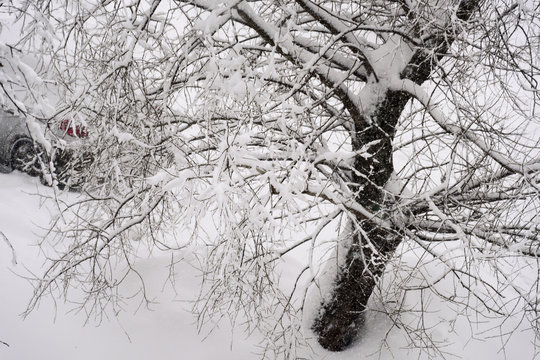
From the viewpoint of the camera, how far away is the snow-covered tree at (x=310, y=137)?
10.1 feet

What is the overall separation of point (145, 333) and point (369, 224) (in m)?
3.06

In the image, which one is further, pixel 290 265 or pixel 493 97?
pixel 290 265

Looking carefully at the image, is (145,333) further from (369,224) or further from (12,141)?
(12,141)

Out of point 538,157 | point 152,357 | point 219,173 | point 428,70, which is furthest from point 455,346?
Answer: point 219,173

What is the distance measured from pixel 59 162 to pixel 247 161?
5832 mm

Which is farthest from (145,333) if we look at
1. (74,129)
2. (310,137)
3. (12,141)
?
(12,141)

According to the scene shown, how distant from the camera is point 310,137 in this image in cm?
340

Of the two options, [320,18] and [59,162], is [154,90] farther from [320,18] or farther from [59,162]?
[59,162]

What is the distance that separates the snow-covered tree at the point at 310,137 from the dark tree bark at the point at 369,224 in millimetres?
24

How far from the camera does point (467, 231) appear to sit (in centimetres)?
369

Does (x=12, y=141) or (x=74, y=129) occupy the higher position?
(x=74, y=129)

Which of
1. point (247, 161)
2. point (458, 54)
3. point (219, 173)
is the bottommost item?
point (219, 173)

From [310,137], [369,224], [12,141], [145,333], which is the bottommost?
[145,333]

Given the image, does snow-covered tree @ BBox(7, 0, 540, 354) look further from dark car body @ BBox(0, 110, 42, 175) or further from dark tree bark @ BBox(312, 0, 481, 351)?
dark car body @ BBox(0, 110, 42, 175)
